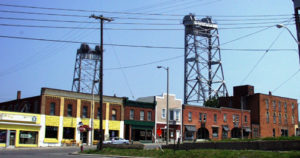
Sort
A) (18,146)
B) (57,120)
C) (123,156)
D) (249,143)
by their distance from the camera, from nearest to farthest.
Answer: (249,143), (123,156), (18,146), (57,120)

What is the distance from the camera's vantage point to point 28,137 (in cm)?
5059

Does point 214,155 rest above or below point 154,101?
below

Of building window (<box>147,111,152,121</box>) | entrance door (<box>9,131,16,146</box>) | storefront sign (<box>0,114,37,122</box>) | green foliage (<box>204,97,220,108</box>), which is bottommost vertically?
entrance door (<box>9,131,16,146</box>)

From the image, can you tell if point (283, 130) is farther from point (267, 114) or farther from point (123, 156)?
point (123, 156)

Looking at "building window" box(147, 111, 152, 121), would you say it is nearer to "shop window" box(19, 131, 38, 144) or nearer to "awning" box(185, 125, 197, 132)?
"awning" box(185, 125, 197, 132)

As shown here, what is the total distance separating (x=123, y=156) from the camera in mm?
31312

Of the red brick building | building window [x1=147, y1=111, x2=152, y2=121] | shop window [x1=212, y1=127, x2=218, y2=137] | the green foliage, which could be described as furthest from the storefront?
the green foliage

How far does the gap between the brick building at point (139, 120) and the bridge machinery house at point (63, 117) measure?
1.37 m

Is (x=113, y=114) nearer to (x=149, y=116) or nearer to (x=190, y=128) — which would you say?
(x=149, y=116)

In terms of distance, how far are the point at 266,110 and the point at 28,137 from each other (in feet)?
186

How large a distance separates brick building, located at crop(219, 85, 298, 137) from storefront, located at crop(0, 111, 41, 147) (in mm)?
48279

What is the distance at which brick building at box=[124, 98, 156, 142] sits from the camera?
6250cm

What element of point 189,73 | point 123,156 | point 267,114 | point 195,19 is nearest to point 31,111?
point 123,156

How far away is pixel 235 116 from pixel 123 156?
5293 cm
